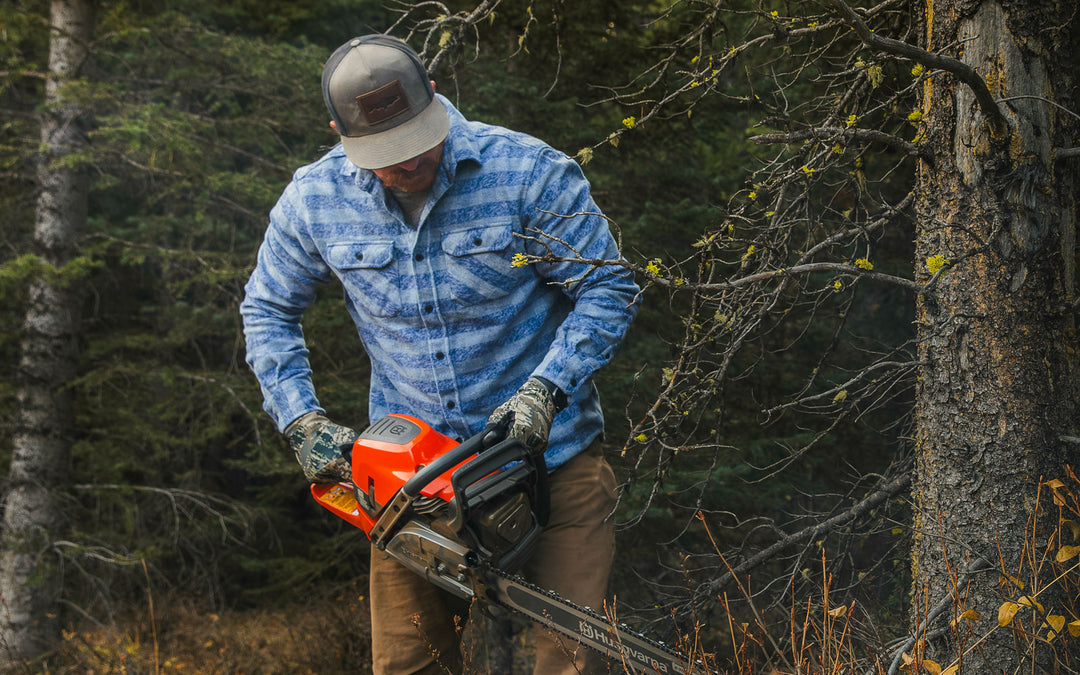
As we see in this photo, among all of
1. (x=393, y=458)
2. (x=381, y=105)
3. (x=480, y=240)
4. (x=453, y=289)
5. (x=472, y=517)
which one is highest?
(x=381, y=105)

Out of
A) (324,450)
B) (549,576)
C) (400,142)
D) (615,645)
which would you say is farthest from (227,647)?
(400,142)

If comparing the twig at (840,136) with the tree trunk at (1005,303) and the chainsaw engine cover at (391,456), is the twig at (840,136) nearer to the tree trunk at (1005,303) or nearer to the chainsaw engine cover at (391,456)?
the tree trunk at (1005,303)

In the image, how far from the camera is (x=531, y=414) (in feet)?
8.19

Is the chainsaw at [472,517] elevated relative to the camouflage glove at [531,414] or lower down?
lower down

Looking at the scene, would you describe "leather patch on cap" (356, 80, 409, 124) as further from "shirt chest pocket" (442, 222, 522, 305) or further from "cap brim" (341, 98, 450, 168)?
"shirt chest pocket" (442, 222, 522, 305)

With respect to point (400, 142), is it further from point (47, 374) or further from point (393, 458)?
point (47, 374)

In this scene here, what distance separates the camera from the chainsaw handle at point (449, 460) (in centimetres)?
243

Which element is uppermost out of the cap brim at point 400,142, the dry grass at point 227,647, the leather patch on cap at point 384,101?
the leather patch on cap at point 384,101

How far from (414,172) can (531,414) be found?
34.7 inches

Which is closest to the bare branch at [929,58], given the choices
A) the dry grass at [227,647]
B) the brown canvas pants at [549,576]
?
the brown canvas pants at [549,576]

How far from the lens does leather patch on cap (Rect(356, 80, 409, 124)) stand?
2.60m

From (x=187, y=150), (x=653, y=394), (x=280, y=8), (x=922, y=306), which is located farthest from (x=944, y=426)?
(x=280, y=8)

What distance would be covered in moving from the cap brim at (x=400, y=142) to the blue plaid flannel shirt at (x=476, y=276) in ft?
0.40

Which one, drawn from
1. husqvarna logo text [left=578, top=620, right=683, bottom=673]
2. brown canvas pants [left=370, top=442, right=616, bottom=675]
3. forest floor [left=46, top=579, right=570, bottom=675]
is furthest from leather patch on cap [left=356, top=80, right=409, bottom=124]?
forest floor [left=46, top=579, right=570, bottom=675]
